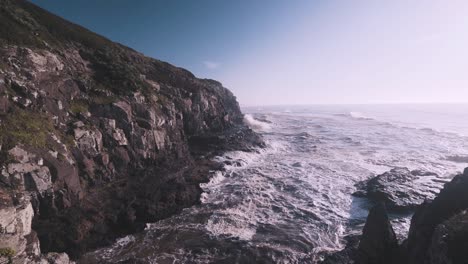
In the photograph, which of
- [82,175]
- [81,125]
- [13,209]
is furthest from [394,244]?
[81,125]

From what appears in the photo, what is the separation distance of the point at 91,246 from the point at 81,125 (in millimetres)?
8733

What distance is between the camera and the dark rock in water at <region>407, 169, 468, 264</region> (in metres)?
8.01

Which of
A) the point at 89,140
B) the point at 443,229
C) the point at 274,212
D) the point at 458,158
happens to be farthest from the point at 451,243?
the point at 458,158

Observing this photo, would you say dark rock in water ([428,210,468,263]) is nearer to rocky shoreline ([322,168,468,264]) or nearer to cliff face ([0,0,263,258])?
rocky shoreline ([322,168,468,264])

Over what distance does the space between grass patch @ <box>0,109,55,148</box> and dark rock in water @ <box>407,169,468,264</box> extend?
18326 millimetres

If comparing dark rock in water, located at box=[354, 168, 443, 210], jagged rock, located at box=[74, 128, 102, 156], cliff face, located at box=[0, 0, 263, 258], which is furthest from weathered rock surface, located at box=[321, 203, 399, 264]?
jagged rock, located at box=[74, 128, 102, 156]

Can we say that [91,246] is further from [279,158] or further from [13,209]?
[279,158]

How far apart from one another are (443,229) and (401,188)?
14.8 m

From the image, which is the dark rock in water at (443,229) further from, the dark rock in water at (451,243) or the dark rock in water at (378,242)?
the dark rock in water at (378,242)

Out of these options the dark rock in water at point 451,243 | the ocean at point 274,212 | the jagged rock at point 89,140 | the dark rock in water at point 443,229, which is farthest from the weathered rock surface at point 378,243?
the jagged rock at point 89,140

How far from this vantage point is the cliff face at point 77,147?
12648 mm

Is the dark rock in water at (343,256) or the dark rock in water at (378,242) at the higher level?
the dark rock in water at (378,242)

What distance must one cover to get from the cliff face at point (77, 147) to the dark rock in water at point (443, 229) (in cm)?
1390

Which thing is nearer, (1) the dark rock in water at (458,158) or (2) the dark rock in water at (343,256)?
(2) the dark rock in water at (343,256)
